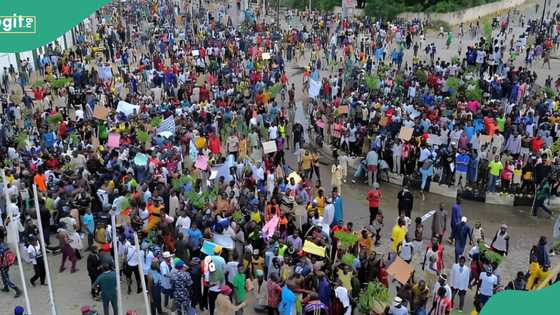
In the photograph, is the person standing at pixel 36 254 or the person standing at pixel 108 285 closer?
the person standing at pixel 108 285

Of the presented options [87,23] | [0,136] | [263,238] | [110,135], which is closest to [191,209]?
[263,238]

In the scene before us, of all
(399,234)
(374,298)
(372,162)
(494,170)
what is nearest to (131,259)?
(374,298)

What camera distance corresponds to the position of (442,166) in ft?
55.3

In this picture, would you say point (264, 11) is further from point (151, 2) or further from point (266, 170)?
point (266, 170)

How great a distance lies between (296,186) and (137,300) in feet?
14.0

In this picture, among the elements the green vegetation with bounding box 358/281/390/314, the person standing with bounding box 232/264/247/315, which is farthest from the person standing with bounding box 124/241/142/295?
the green vegetation with bounding box 358/281/390/314

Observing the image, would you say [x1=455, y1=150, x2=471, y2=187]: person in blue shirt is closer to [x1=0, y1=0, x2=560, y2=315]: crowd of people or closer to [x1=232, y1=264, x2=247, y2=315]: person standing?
[x1=0, y1=0, x2=560, y2=315]: crowd of people

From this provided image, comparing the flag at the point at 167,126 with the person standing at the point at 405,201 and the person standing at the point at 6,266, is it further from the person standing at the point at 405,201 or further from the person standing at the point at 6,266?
the person standing at the point at 405,201

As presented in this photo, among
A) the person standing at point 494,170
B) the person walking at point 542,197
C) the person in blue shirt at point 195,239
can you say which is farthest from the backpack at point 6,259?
the person walking at point 542,197

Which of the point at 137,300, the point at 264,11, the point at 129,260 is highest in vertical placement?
the point at 264,11

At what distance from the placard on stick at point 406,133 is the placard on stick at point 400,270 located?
6.64 meters

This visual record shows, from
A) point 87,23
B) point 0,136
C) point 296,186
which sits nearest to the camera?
point 296,186

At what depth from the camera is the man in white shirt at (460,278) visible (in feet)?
35.9

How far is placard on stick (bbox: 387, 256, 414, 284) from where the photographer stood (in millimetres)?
10773
